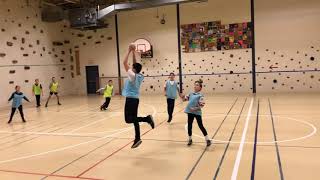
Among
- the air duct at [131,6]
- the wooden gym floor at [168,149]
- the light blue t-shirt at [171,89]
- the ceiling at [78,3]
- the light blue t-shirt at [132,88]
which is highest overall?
the ceiling at [78,3]

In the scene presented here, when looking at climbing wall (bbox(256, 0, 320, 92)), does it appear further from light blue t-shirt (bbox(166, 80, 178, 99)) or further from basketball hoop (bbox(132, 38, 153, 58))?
light blue t-shirt (bbox(166, 80, 178, 99))

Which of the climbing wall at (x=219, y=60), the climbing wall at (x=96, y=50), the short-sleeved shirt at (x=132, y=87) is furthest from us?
the climbing wall at (x=96, y=50)

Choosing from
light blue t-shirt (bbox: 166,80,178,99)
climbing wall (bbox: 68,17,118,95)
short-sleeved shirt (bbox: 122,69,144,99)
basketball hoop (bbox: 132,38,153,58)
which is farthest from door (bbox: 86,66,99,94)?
short-sleeved shirt (bbox: 122,69,144,99)

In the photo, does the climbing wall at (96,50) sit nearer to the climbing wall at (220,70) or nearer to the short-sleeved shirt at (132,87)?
the climbing wall at (220,70)

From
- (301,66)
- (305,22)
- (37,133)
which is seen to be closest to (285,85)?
(301,66)

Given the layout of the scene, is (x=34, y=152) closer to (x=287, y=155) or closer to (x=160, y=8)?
(x=287, y=155)

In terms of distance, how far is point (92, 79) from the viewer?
2091 cm

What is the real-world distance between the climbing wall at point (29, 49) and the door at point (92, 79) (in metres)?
1.36

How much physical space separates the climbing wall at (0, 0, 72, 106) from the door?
136cm

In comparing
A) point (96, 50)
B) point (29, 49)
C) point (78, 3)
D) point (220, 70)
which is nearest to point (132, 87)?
point (220, 70)

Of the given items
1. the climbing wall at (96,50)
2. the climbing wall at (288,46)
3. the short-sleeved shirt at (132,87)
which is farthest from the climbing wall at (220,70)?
the short-sleeved shirt at (132,87)

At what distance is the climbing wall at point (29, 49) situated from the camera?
15625mm

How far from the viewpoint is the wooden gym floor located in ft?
16.0

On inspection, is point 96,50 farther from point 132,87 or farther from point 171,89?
point 132,87
